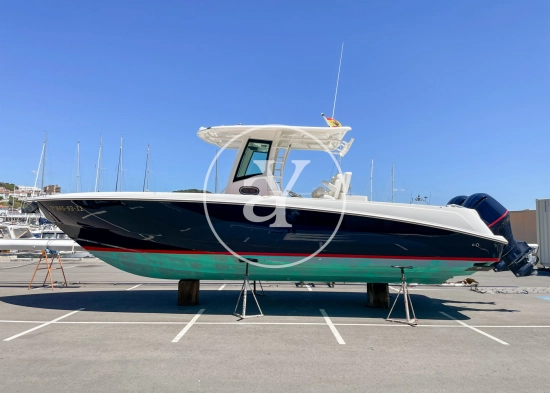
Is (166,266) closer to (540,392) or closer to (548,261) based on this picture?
(540,392)

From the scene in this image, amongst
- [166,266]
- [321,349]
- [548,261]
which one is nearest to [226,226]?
[166,266]

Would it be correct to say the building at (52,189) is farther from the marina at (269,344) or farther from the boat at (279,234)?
the marina at (269,344)

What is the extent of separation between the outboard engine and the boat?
4 cm

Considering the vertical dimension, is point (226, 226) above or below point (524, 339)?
above

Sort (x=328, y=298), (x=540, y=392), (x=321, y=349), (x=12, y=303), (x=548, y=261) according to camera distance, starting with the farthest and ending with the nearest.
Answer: (x=548, y=261), (x=328, y=298), (x=12, y=303), (x=321, y=349), (x=540, y=392)

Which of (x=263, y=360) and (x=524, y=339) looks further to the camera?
(x=524, y=339)

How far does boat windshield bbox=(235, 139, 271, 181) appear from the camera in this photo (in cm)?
812

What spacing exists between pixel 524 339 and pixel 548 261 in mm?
12410

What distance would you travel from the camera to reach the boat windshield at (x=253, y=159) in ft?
26.7

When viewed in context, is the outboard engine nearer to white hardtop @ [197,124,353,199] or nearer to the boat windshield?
white hardtop @ [197,124,353,199]

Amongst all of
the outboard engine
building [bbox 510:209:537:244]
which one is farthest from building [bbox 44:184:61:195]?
building [bbox 510:209:537:244]

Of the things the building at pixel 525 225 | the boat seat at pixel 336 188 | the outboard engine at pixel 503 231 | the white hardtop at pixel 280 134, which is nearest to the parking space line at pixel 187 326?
the boat seat at pixel 336 188

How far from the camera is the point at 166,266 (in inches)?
298

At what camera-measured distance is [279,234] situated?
23.5ft
